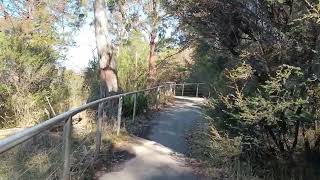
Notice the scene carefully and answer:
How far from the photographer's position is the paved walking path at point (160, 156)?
7643 millimetres

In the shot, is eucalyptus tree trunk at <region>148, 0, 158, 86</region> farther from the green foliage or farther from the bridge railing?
the bridge railing

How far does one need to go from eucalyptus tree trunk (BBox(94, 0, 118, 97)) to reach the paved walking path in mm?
1681

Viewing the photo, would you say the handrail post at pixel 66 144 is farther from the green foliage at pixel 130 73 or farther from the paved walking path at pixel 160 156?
the green foliage at pixel 130 73

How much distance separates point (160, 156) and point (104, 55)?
575cm

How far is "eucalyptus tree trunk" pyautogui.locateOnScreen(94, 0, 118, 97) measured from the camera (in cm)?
1407

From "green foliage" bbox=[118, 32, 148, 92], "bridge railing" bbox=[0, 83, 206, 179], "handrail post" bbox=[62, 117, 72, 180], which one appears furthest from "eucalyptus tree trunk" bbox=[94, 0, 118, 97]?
"handrail post" bbox=[62, 117, 72, 180]

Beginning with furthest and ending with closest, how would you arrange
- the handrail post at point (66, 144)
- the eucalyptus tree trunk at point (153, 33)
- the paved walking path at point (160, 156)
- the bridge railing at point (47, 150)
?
the eucalyptus tree trunk at point (153, 33), the paved walking path at point (160, 156), the handrail post at point (66, 144), the bridge railing at point (47, 150)

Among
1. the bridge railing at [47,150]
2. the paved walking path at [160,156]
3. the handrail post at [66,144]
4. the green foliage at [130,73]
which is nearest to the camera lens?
the bridge railing at [47,150]

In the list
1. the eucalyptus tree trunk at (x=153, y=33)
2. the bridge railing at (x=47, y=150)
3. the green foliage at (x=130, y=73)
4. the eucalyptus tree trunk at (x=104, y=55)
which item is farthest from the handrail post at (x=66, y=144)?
the eucalyptus tree trunk at (x=153, y=33)

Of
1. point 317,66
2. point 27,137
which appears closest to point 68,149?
point 27,137

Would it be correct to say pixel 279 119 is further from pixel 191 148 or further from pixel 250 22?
pixel 191 148

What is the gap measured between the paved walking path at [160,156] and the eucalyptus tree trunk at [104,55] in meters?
1.68

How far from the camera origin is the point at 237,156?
8766 mm

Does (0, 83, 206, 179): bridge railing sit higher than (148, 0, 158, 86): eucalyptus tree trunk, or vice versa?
(148, 0, 158, 86): eucalyptus tree trunk
